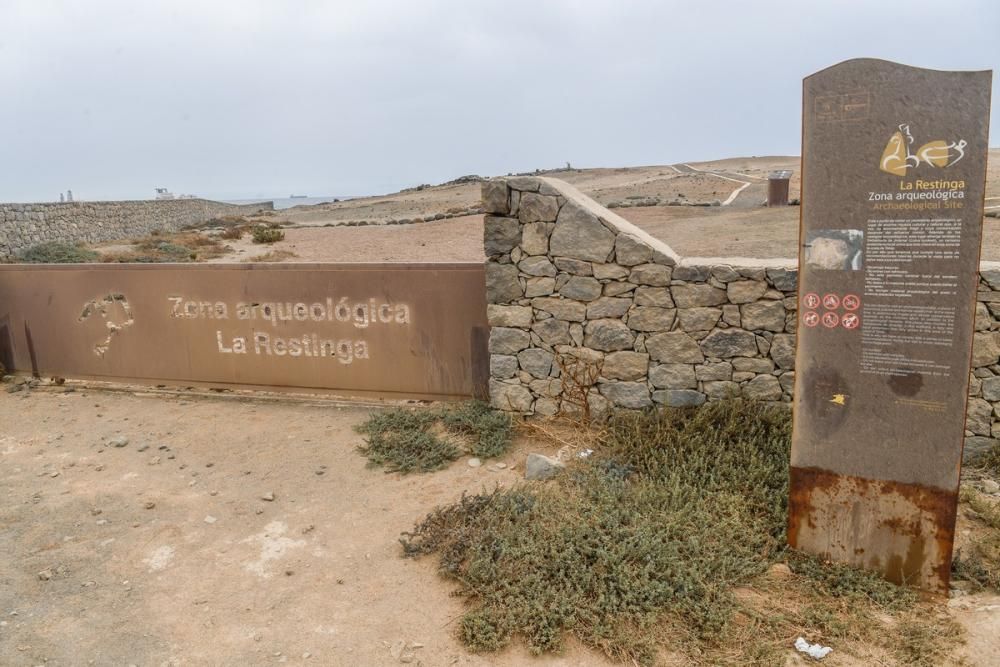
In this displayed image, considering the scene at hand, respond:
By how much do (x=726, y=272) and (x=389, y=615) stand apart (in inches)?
142

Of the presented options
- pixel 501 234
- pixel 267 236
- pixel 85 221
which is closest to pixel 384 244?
pixel 267 236

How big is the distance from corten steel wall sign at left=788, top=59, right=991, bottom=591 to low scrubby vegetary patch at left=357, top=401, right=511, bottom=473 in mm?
2751

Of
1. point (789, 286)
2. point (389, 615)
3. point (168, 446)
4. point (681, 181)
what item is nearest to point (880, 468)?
point (789, 286)

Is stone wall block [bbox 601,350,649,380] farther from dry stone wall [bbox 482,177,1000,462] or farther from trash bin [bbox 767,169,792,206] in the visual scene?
trash bin [bbox 767,169,792,206]

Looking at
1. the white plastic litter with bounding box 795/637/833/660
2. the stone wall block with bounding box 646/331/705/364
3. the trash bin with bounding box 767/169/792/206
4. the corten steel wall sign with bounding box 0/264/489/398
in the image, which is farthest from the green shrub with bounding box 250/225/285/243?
the white plastic litter with bounding box 795/637/833/660

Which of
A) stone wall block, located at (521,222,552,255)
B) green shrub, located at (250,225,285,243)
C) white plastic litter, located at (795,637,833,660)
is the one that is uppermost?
green shrub, located at (250,225,285,243)

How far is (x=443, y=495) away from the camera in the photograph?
517cm

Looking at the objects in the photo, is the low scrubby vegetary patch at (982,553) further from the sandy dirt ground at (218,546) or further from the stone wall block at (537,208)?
the stone wall block at (537,208)

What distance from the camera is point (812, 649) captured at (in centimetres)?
335

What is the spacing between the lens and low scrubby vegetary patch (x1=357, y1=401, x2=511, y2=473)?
18.9 feet

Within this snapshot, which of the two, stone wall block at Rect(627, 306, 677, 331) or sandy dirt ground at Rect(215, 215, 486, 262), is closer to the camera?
stone wall block at Rect(627, 306, 677, 331)

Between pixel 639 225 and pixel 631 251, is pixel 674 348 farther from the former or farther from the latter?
pixel 639 225

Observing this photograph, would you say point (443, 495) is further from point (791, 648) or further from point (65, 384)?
point (65, 384)

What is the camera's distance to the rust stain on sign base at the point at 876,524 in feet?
12.1
